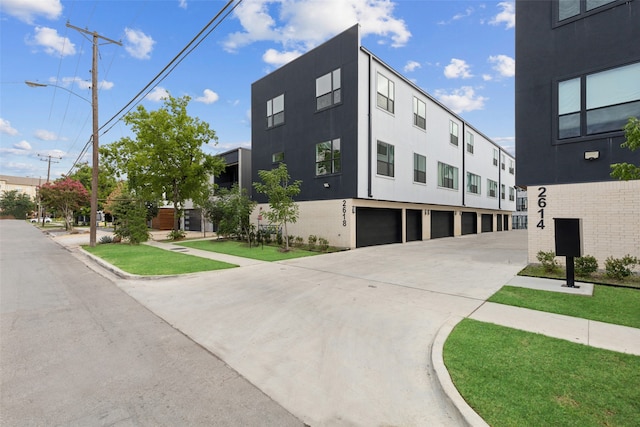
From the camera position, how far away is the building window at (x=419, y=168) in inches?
860

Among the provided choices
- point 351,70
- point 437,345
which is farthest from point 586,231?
point 351,70

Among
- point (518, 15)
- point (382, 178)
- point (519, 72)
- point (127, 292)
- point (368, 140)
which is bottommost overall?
point (127, 292)

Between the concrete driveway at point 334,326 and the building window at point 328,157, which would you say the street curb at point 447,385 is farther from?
the building window at point 328,157

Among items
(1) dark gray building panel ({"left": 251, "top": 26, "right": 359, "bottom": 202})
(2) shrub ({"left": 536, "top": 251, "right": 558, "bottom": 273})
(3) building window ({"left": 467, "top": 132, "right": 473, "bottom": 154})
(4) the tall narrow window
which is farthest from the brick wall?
(3) building window ({"left": 467, "top": 132, "right": 473, "bottom": 154})

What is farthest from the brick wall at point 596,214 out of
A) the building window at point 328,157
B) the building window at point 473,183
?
the building window at point 473,183

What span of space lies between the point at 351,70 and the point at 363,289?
13442 millimetres

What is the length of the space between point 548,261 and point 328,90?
1420 cm

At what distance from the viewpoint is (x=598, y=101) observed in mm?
10078

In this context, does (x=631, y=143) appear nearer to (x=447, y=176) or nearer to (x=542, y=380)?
(x=542, y=380)

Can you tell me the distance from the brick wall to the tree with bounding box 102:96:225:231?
2152 centimetres

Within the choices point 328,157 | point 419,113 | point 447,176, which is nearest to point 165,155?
point 328,157

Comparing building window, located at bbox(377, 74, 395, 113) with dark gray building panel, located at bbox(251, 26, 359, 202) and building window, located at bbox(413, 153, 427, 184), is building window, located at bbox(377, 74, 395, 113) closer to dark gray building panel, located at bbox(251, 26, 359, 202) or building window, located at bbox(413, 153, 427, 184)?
dark gray building panel, located at bbox(251, 26, 359, 202)

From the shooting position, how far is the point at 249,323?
223 inches

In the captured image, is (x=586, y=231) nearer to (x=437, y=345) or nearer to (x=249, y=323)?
(x=437, y=345)
